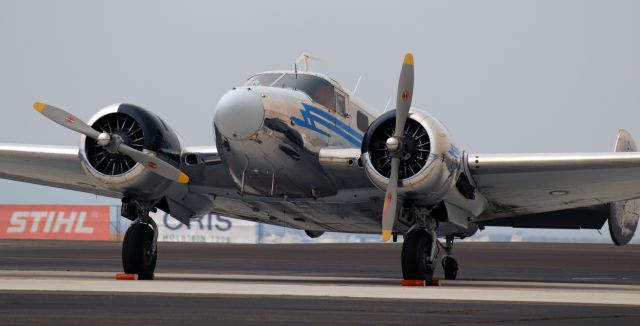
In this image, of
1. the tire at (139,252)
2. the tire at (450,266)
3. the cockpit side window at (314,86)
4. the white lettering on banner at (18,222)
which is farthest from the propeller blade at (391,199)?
the white lettering on banner at (18,222)

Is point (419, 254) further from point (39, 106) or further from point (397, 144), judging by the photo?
point (39, 106)

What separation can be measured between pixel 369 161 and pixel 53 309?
8.45m

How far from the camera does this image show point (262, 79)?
2069 centimetres

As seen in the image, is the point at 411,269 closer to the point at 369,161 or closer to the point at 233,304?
the point at 369,161

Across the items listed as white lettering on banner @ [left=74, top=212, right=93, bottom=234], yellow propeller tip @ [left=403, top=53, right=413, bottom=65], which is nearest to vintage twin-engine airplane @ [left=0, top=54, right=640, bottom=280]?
yellow propeller tip @ [left=403, top=53, right=413, bottom=65]

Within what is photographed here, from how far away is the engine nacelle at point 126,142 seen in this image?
2022 cm

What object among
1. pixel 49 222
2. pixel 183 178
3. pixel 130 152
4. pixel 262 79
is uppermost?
pixel 262 79

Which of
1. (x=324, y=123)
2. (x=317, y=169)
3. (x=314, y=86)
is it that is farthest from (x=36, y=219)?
(x=317, y=169)

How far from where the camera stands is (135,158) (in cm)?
1997

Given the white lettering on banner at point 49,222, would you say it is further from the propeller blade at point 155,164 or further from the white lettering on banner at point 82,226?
the propeller blade at point 155,164

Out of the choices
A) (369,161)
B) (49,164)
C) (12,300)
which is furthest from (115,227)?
(12,300)

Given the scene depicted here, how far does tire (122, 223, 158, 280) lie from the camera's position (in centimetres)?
2059

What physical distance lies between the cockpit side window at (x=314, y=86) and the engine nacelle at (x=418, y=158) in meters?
1.74

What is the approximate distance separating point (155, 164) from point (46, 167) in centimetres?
333
